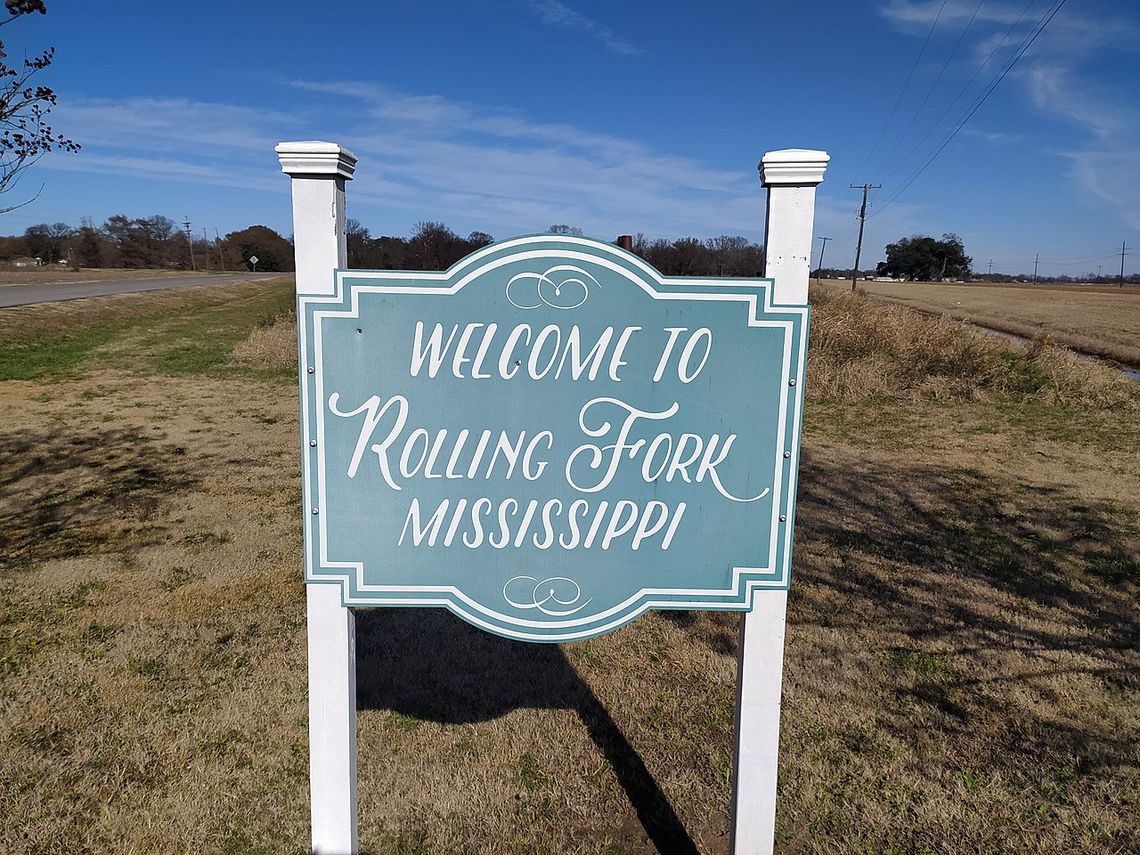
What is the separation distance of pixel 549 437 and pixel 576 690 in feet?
7.56

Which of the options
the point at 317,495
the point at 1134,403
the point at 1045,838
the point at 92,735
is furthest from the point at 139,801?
the point at 1134,403

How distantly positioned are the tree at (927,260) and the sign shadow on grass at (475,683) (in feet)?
398

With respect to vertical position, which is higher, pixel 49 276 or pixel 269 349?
pixel 49 276

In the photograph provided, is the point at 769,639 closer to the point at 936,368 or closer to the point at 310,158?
the point at 310,158

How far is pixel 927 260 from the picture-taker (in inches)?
4400

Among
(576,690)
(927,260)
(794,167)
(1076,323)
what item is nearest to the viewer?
(794,167)

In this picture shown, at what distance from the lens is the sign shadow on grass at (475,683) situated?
3.46m

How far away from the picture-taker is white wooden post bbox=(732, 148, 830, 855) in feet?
7.27

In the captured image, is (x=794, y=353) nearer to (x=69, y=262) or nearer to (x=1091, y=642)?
(x=1091, y=642)

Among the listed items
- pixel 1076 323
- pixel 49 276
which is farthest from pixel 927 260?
pixel 49 276

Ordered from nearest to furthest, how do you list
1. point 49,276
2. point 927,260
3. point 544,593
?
point 544,593, point 49,276, point 927,260

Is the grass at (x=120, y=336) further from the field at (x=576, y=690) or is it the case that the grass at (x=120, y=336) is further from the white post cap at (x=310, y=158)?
the white post cap at (x=310, y=158)

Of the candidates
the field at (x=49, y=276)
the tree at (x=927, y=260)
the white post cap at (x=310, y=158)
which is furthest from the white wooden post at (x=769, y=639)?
the tree at (x=927, y=260)

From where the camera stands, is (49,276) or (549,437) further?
(49,276)
